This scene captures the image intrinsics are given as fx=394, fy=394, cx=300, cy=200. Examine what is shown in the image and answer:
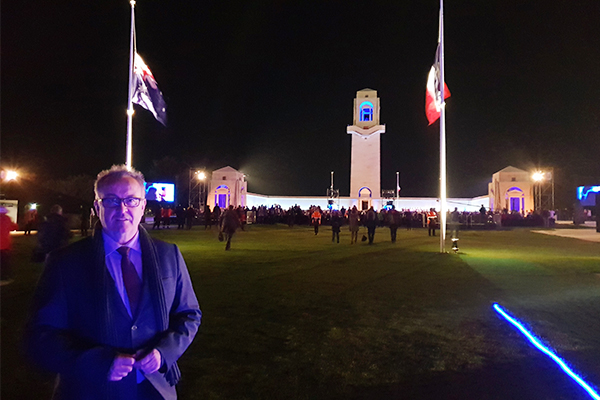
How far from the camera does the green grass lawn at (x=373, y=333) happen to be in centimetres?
364

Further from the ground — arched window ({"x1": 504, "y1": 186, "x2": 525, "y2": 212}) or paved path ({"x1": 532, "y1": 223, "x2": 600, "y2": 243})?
arched window ({"x1": 504, "y1": 186, "x2": 525, "y2": 212})

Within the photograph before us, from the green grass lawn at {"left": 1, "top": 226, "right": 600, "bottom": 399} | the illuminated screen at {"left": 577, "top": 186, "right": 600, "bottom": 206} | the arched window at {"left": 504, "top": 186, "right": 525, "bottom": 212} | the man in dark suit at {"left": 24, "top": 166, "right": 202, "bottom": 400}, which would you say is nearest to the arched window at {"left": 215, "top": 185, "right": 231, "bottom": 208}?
the arched window at {"left": 504, "top": 186, "right": 525, "bottom": 212}

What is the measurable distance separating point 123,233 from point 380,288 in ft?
21.4

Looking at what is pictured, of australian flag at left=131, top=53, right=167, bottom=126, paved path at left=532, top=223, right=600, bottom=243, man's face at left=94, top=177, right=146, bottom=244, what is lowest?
paved path at left=532, top=223, right=600, bottom=243

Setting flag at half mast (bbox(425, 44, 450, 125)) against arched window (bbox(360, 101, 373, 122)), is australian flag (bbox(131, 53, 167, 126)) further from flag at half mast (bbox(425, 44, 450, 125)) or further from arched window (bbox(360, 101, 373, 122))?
arched window (bbox(360, 101, 373, 122))

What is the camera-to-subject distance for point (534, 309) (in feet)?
20.9

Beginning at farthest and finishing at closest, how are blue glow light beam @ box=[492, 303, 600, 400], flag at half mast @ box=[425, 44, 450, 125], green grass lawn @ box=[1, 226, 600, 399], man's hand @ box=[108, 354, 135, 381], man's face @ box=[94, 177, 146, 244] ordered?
flag at half mast @ box=[425, 44, 450, 125], green grass lawn @ box=[1, 226, 600, 399], blue glow light beam @ box=[492, 303, 600, 400], man's face @ box=[94, 177, 146, 244], man's hand @ box=[108, 354, 135, 381]

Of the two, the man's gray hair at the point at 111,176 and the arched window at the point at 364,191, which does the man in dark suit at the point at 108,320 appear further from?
the arched window at the point at 364,191

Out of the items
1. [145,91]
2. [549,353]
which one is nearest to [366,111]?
[145,91]

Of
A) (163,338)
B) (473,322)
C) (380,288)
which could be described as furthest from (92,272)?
(380,288)

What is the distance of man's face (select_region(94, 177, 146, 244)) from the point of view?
1.98 metres

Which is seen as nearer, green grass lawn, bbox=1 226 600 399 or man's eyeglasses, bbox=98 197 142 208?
man's eyeglasses, bbox=98 197 142 208

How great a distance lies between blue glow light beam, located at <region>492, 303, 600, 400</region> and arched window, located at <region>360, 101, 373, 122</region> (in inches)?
1901

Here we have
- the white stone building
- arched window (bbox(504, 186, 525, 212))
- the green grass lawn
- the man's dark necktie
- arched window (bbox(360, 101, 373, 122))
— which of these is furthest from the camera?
arched window (bbox(360, 101, 373, 122))
